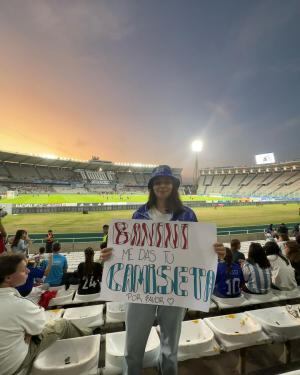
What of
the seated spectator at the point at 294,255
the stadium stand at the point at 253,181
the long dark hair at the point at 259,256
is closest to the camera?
the long dark hair at the point at 259,256

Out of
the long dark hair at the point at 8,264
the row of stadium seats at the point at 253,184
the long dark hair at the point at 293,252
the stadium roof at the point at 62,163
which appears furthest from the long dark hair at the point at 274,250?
the row of stadium seats at the point at 253,184

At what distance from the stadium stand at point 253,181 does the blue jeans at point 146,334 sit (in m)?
65.0

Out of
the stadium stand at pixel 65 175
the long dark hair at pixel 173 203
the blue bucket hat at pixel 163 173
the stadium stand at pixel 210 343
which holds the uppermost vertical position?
the stadium stand at pixel 65 175

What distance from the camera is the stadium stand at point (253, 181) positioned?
6488 centimetres

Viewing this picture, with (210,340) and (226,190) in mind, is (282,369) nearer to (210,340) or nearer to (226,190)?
(210,340)

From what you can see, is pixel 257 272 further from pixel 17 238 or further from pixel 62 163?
pixel 62 163

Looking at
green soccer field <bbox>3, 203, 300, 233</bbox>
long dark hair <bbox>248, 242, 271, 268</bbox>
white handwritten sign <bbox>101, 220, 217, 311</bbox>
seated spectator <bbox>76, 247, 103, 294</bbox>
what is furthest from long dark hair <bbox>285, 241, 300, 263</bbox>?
green soccer field <bbox>3, 203, 300, 233</bbox>

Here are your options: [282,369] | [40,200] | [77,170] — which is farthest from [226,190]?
[282,369]

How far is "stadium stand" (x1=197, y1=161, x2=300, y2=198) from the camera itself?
64875mm

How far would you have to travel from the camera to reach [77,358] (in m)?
2.33

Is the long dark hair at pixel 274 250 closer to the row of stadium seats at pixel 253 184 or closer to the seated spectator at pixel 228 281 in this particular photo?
the seated spectator at pixel 228 281

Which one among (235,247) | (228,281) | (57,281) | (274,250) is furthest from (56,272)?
(274,250)

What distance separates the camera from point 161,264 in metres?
2.42

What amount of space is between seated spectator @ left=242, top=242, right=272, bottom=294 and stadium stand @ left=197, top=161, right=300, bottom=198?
62303 mm
